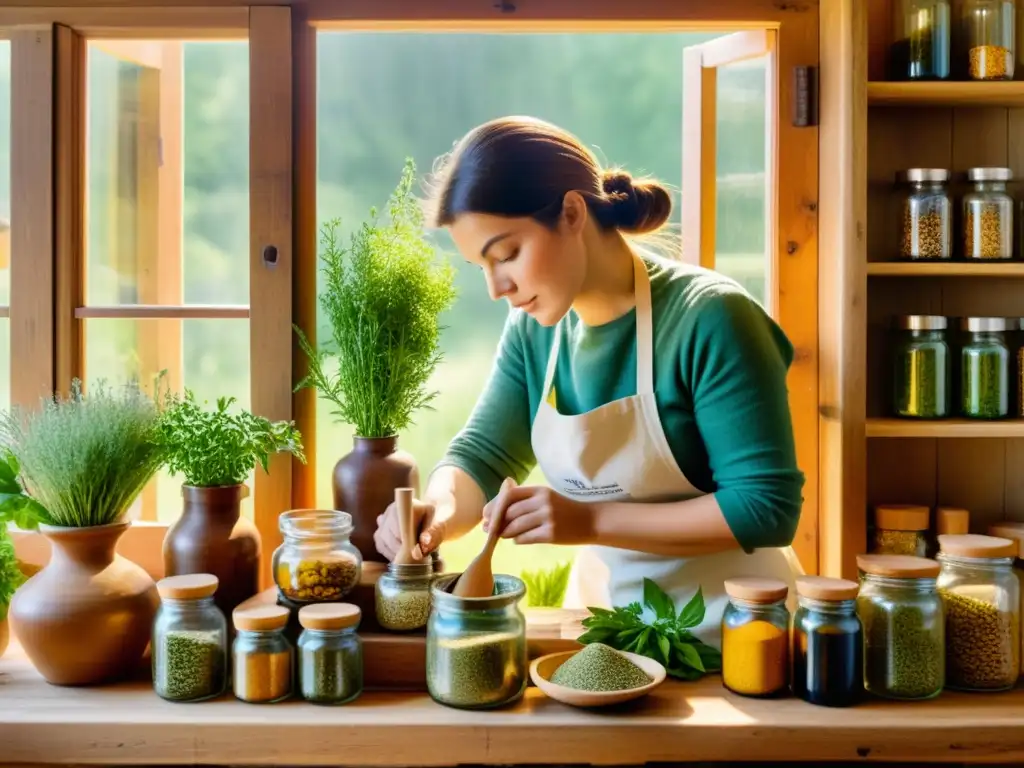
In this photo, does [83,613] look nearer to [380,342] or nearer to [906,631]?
[380,342]

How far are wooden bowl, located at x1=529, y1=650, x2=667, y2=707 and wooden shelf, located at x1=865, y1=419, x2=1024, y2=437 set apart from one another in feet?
2.07

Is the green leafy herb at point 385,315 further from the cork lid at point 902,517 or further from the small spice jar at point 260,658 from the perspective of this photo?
the cork lid at point 902,517

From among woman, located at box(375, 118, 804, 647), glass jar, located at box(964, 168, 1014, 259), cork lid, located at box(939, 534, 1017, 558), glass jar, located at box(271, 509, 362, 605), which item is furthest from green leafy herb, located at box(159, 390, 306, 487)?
glass jar, located at box(964, 168, 1014, 259)

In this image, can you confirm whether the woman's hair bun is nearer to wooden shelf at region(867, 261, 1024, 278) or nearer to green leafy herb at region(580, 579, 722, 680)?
wooden shelf at region(867, 261, 1024, 278)

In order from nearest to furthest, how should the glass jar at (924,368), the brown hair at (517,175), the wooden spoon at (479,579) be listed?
the wooden spoon at (479,579), the brown hair at (517,175), the glass jar at (924,368)

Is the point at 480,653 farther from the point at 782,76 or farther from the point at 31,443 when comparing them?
Result: the point at 782,76

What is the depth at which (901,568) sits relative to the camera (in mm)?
1462

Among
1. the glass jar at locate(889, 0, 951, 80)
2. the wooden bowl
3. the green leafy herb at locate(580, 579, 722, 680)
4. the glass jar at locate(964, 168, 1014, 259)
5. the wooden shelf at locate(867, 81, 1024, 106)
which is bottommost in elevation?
the wooden bowl

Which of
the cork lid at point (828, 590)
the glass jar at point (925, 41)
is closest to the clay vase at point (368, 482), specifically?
the cork lid at point (828, 590)

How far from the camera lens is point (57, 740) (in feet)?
4.59

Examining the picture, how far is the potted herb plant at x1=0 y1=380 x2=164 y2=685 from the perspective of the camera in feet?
5.00

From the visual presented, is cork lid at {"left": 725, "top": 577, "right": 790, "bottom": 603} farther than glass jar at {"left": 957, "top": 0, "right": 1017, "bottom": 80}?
No

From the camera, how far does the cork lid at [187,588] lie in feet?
4.78

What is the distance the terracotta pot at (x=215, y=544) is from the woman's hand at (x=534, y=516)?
0.42 meters
